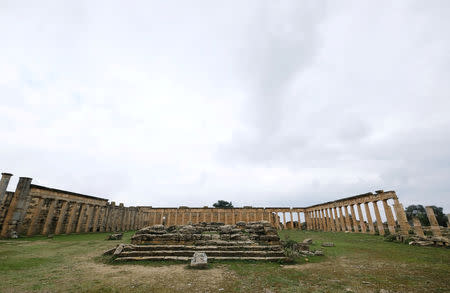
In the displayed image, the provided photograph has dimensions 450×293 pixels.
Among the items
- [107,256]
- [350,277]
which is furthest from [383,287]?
[107,256]

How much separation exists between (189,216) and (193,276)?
33.4 m

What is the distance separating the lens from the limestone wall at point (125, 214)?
58.9 ft

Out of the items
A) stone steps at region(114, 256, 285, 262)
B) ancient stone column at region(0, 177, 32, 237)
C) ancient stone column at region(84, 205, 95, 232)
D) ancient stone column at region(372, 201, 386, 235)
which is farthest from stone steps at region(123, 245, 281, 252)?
ancient stone column at region(372, 201, 386, 235)

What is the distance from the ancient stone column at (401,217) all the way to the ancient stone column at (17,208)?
37.2 m

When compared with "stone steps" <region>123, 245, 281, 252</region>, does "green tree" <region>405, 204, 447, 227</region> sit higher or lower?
higher

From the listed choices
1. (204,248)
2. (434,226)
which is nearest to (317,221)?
(434,226)

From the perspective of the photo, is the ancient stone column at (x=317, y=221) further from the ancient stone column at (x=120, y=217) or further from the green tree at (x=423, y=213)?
the ancient stone column at (x=120, y=217)

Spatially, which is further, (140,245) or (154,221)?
(154,221)

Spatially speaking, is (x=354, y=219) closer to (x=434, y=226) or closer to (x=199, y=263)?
(x=434, y=226)

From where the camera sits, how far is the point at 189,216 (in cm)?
3844

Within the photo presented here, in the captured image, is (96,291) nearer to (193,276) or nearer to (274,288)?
(193,276)

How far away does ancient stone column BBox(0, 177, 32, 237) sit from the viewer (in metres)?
16.8

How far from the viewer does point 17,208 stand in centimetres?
1741

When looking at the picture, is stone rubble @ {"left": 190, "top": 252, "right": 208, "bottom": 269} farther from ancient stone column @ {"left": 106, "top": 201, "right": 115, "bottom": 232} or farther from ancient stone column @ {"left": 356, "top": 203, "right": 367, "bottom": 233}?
ancient stone column @ {"left": 356, "top": 203, "right": 367, "bottom": 233}
